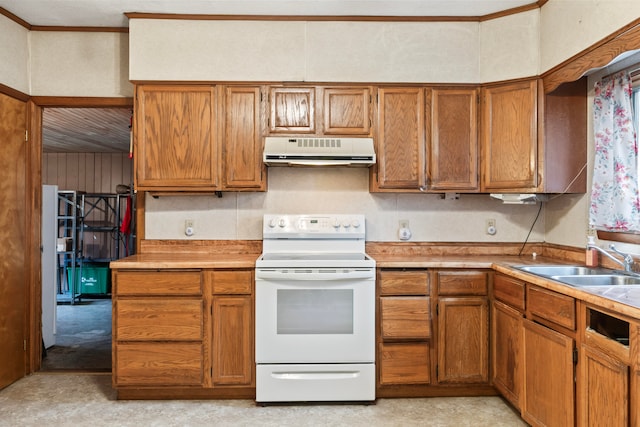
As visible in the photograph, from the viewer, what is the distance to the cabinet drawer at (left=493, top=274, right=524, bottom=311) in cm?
240

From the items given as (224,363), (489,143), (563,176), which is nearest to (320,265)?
(224,363)

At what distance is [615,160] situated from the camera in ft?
8.29

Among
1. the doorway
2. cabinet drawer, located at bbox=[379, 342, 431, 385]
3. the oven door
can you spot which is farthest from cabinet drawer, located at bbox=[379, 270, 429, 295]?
the doorway

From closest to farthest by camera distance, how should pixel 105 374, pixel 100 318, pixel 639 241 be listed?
pixel 639 241
pixel 105 374
pixel 100 318

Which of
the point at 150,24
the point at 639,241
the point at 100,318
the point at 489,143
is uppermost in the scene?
the point at 150,24

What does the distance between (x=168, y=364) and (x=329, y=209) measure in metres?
1.53

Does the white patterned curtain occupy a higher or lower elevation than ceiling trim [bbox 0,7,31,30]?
lower

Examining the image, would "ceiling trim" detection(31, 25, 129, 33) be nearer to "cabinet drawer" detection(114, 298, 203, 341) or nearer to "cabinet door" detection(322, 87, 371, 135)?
"cabinet door" detection(322, 87, 371, 135)

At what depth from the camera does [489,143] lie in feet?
9.87

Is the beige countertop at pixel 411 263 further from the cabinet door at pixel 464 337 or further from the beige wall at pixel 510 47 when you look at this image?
the beige wall at pixel 510 47

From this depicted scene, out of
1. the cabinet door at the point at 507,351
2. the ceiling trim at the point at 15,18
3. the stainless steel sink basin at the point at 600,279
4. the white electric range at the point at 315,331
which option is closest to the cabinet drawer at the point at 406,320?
the white electric range at the point at 315,331

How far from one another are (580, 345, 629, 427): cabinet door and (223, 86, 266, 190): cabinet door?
84.5 inches

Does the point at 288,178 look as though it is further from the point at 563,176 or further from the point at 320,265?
the point at 563,176

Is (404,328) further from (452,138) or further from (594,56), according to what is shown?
(594,56)
